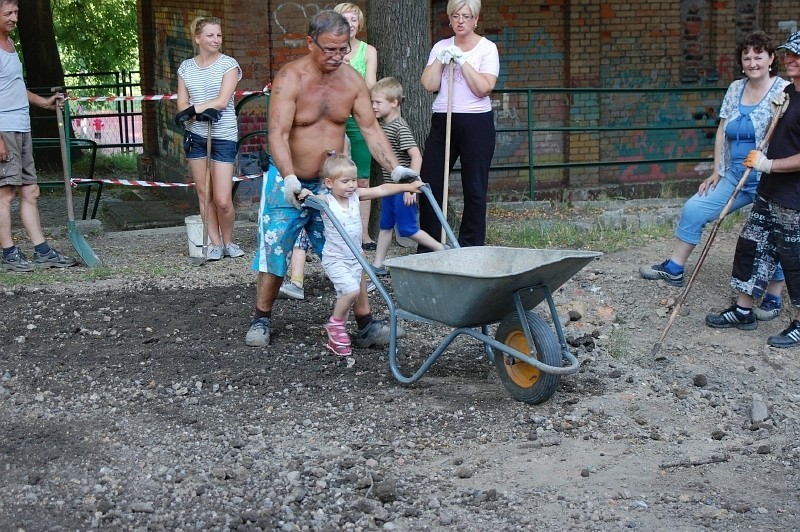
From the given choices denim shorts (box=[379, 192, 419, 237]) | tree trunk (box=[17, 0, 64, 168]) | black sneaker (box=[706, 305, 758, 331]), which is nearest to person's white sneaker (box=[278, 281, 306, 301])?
denim shorts (box=[379, 192, 419, 237])

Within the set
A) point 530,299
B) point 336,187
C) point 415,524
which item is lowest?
point 415,524

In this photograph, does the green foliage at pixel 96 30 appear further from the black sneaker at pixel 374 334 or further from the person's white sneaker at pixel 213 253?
the black sneaker at pixel 374 334

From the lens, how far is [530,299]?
5207 mm

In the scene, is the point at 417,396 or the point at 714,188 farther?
the point at 714,188

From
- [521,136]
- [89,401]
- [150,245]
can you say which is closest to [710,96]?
[521,136]

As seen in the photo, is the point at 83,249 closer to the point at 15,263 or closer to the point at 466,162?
the point at 15,263

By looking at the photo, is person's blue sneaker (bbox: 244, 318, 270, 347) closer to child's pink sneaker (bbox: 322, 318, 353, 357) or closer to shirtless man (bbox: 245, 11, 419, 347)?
shirtless man (bbox: 245, 11, 419, 347)

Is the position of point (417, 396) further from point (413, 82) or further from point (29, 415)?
point (413, 82)

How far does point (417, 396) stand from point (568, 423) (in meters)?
0.86

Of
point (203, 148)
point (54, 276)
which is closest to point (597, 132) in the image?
point (203, 148)

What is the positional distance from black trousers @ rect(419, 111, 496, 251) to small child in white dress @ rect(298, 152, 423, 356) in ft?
5.64

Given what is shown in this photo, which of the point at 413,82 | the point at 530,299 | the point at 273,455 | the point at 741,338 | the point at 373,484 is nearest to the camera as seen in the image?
the point at 373,484

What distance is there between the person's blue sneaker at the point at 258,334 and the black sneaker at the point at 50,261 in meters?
2.60

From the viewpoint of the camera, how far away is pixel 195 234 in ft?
28.4
